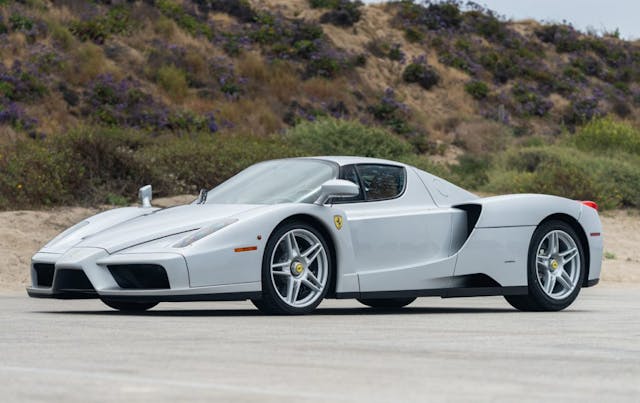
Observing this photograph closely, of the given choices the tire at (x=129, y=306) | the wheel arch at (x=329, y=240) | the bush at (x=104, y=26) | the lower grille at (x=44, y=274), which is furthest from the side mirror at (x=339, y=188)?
the bush at (x=104, y=26)

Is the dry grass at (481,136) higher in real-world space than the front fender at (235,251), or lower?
lower

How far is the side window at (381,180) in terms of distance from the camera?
36.5 feet

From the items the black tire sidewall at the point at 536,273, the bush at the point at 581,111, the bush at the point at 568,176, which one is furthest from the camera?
the bush at the point at 581,111

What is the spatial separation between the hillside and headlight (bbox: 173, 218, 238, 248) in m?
11.1

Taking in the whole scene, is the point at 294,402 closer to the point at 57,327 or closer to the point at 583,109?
the point at 57,327

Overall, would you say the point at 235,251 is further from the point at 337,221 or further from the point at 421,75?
the point at 421,75

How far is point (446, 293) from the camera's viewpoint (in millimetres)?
11281

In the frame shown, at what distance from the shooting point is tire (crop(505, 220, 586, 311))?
1173 cm

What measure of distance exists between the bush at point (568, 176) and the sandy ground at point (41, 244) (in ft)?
14.2

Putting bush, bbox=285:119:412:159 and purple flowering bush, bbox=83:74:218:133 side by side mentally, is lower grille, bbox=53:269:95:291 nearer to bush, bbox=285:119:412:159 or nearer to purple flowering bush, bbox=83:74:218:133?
bush, bbox=285:119:412:159

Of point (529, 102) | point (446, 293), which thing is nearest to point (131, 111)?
point (529, 102)

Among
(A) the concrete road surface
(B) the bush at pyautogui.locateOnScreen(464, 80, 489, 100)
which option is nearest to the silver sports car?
(A) the concrete road surface

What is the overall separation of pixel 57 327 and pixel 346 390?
4.01 meters

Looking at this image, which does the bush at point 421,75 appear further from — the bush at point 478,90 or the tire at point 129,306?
the tire at point 129,306
